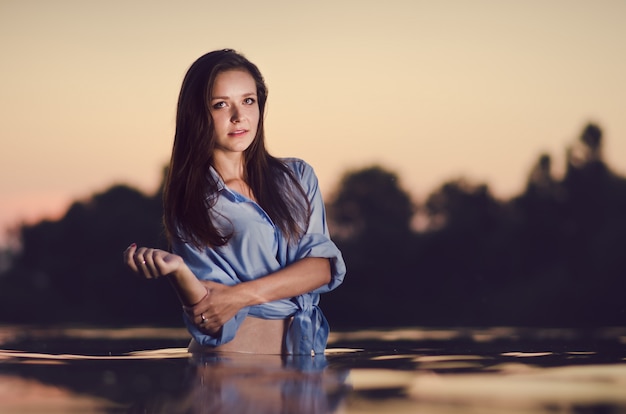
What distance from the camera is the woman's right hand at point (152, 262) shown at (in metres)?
2.07

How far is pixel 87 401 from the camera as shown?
5.13 ft

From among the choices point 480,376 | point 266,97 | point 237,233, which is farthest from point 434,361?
point 266,97

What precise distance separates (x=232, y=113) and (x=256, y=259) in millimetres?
363

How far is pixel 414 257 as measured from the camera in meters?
12.1

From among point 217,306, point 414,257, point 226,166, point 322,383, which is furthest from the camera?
point 414,257

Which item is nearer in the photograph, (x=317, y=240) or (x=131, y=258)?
(x=131, y=258)

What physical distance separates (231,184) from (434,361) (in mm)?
654

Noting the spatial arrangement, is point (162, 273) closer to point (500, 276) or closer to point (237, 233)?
point (237, 233)

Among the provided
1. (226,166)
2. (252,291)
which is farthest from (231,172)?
(252,291)

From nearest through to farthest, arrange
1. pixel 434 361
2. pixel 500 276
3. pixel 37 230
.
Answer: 1. pixel 434 361
2. pixel 37 230
3. pixel 500 276

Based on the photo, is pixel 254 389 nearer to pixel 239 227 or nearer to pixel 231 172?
pixel 239 227

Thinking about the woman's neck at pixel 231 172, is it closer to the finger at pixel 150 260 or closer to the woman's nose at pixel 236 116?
the woman's nose at pixel 236 116

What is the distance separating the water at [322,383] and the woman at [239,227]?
0.10 meters

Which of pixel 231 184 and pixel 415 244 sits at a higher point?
pixel 415 244
